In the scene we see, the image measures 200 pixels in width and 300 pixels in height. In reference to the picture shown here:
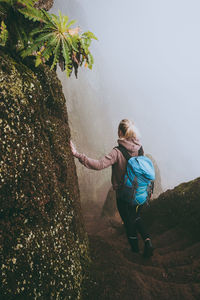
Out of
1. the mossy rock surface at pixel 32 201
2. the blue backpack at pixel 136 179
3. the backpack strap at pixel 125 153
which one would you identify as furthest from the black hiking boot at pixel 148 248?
the backpack strap at pixel 125 153

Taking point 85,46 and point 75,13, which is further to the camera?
point 75,13

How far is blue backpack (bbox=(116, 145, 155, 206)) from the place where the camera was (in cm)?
355

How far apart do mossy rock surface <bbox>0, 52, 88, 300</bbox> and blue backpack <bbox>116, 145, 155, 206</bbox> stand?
121cm

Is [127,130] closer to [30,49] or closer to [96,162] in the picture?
[96,162]

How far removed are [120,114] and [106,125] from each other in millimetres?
20693

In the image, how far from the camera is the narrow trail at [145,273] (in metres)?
2.80

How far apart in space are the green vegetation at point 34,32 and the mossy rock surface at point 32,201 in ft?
0.93

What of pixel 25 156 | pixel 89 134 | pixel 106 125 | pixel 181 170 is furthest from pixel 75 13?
pixel 181 170

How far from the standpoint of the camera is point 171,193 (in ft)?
21.4

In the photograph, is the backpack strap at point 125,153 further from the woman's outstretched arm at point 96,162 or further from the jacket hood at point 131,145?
the woman's outstretched arm at point 96,162

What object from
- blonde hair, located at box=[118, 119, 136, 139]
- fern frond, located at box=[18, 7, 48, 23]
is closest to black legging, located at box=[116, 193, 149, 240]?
blonde hair, located at box=[118, 119, 136, 139]

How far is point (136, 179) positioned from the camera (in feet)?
11.8

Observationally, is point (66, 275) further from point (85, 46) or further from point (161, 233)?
point (161, 233)

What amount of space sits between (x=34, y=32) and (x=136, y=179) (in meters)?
2.75
